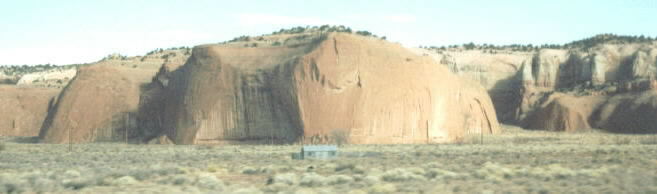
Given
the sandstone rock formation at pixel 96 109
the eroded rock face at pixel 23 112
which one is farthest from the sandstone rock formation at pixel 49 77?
the sandstone rock formation at pixel 96 109

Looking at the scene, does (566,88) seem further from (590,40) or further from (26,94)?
(26,94)

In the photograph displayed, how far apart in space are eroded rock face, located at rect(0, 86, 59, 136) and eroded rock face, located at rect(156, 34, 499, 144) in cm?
3348

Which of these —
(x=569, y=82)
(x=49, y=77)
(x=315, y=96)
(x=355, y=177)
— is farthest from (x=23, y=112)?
(x=355, y=177)

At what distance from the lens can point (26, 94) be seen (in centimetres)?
11169

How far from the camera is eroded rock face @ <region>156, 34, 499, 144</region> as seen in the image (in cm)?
7325

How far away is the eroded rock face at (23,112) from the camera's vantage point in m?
109

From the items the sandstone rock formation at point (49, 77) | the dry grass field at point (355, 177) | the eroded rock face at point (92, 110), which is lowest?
the dry grass field at point (355, 177)

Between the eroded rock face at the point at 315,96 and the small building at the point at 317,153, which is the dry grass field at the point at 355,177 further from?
A: the eroded rock face at the point at 315,96

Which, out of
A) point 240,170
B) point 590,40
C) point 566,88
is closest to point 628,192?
point 240,170

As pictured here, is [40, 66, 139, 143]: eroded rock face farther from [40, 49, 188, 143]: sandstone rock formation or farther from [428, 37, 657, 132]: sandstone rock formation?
[428, 37, 657, 132]: sandstone rock formation

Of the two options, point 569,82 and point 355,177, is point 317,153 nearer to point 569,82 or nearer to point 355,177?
point 355,177

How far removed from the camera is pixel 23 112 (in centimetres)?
11069

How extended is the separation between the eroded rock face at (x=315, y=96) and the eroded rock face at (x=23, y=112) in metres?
33.5

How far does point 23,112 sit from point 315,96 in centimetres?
4949
